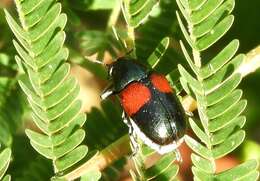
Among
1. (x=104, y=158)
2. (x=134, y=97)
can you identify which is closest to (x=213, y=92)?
(x=104, y=158)

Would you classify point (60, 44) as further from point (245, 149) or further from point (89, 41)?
point (245, 149)

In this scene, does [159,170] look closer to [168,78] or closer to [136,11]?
[168,78]

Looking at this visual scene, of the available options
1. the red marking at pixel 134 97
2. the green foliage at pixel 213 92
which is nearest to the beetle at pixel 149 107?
the red marking at pixel 134 97

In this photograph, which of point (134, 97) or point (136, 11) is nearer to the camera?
point (136, 11)

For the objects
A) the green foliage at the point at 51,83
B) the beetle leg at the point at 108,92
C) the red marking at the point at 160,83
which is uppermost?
the green foliage at the point at 51,83

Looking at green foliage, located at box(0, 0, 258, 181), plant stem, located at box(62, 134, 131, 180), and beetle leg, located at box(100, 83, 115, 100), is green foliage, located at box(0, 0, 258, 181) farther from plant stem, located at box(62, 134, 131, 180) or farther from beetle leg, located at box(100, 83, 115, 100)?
beetle leg, located at box(100, 83, 115, 100)

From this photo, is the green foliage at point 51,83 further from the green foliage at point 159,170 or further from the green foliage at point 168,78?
the green foliage at point 159,170

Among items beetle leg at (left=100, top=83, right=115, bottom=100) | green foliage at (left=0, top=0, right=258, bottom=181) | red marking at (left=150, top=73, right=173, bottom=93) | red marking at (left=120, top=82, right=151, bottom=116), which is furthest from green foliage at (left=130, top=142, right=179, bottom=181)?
beetle leg at (left=100, top=83, right=115, bottom=100)
